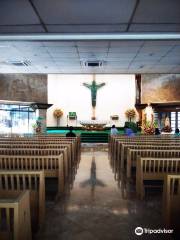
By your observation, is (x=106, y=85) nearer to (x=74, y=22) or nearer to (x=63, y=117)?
(x=63, y=117)

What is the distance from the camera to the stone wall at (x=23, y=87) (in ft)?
Result: 46.2

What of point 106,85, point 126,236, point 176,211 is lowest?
point 126,236

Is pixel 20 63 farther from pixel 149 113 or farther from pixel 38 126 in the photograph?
pixel 149 113

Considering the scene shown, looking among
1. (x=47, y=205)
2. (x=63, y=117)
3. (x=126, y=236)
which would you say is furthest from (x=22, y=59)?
(x=63, y=117)

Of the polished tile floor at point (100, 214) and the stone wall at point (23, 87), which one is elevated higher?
the stone wall at point (23, 87)

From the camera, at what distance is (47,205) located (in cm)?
339

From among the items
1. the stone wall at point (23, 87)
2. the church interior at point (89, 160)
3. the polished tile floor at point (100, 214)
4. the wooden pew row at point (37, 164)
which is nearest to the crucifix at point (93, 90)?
the stone wall at point (23, 87)

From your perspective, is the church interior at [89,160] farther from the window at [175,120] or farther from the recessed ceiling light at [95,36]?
the window at [175,120]

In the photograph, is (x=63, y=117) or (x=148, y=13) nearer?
(x=148, y=13)

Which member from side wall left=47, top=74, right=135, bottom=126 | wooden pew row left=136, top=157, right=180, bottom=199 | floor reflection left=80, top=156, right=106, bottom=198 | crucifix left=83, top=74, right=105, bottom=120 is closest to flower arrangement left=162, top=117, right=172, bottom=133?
side wall left=47, top=74, right=135, bottom=126

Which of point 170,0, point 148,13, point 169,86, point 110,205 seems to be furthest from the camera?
point 169,86

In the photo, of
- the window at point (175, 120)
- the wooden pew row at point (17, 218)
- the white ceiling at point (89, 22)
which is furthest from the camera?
the window at point (175, 120)

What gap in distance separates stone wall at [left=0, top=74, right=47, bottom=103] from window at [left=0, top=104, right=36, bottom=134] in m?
1.07

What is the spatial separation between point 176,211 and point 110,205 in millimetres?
1100
